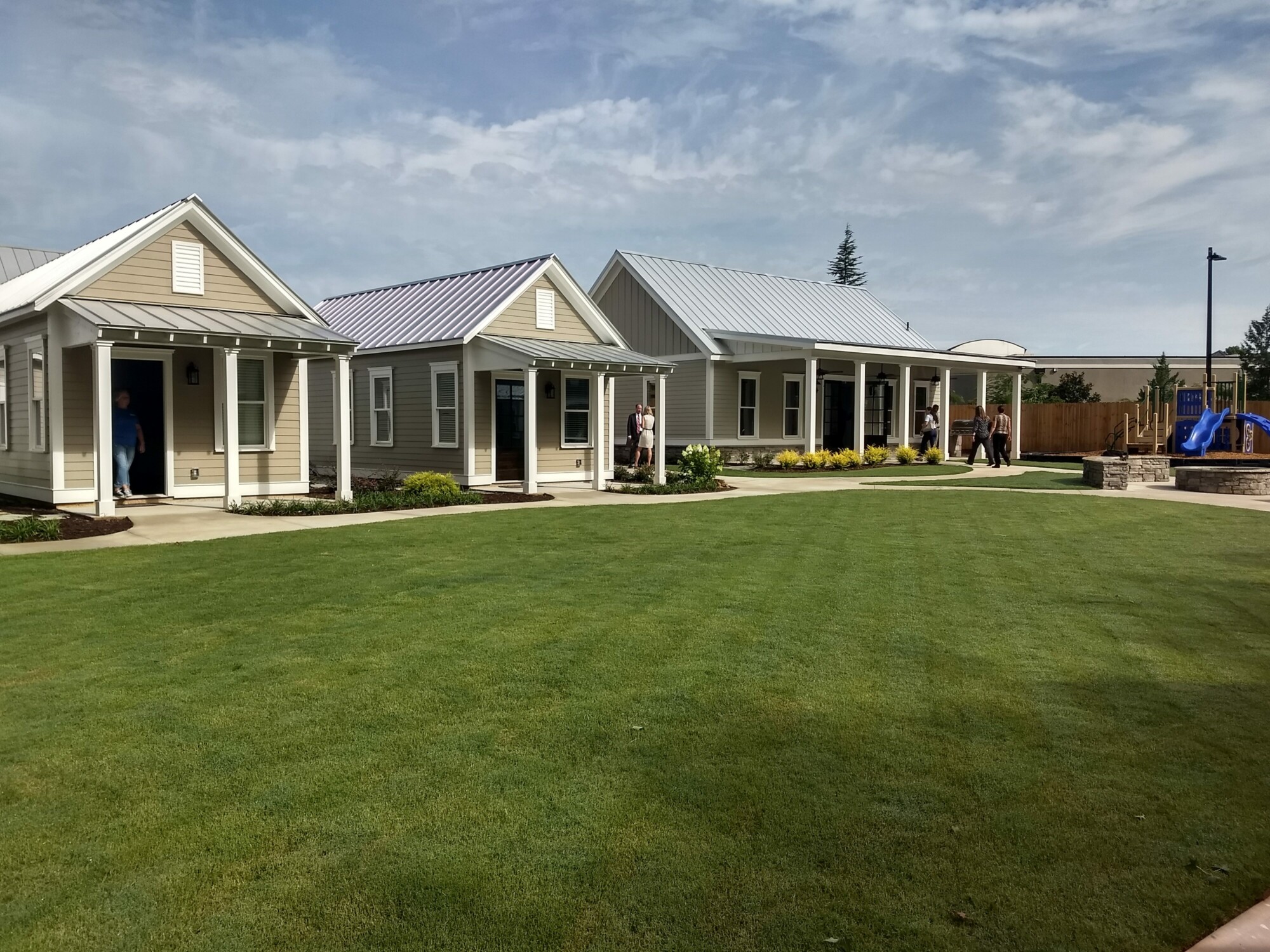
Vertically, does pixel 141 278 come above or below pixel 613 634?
above

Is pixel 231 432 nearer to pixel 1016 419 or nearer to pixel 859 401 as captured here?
pixel 859 401

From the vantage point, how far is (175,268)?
16.1 meters

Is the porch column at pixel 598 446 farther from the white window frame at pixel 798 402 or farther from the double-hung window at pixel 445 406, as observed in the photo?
the white window frame at pixel 798 402

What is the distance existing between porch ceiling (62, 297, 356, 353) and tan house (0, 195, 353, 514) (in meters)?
0.04

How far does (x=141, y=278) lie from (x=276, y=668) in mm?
12046

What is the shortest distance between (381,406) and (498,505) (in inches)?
276

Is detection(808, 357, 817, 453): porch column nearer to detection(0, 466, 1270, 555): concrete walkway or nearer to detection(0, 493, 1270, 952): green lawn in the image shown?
detection(0, 466, 1270, 555): concrete walkway

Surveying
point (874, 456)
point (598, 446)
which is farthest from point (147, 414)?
point (874, 456)

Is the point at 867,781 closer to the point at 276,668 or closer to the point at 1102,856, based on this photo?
the point at 1102,856

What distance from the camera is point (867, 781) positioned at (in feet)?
14.1

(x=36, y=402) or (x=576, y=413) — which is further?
(x=576, y=413)

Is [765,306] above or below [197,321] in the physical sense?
above

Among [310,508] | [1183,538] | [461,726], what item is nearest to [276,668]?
[461,726]

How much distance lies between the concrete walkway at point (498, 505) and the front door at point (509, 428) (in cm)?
98
